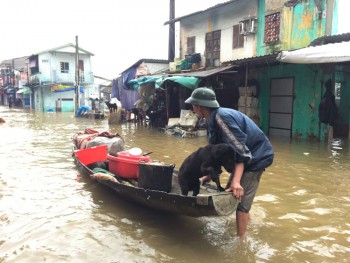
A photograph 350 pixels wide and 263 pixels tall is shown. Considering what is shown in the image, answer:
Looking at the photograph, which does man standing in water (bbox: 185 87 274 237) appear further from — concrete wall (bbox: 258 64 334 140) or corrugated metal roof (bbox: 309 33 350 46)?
concrete wall (bbox: 258 64 334 140)

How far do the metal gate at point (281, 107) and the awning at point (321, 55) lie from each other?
347cm

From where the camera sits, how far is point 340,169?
7.35m

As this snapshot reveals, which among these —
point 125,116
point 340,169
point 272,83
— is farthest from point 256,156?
point 125,116

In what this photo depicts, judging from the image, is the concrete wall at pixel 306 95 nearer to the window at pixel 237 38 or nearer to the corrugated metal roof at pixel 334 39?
the corrugated metal roof at pixel 334 39

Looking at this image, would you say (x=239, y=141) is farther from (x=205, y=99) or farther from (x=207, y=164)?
(x=205, y=99)

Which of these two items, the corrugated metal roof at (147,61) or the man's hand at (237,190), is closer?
the man's hand at (237,190)

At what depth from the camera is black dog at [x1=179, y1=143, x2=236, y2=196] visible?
3.27 meters

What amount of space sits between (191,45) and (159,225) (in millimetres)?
15906

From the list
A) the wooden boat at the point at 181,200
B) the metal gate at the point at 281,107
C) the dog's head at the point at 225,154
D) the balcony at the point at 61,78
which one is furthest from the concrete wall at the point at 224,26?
the balcony at the point at 61,78

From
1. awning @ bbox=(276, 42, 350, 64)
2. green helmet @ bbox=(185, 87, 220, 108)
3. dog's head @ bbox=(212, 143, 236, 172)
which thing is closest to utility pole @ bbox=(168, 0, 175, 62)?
awning @ bbox=(276, 42, 350, 64)

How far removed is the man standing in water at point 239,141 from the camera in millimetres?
3221

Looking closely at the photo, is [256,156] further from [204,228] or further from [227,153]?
[204,228]

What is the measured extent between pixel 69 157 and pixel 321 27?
35.8 ft

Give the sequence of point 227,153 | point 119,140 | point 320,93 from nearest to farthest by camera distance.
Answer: point 227,153 < point 119,140 < point 320,93
